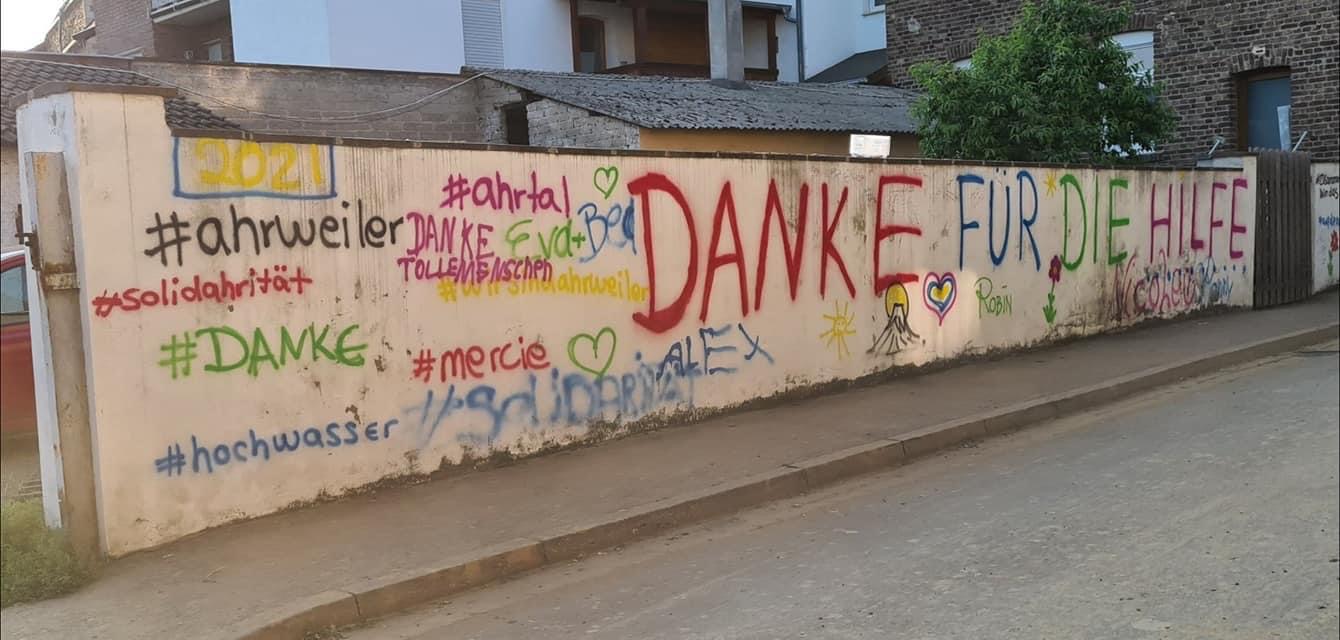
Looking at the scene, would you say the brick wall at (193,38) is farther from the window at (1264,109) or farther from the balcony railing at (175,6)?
the window at (1264,109)

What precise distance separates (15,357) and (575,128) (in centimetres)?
892

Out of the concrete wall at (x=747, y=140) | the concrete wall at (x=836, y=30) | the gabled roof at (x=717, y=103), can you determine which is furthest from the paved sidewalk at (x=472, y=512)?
the concrete wall at (x=836, y=30)

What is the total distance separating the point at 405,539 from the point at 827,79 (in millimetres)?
25020

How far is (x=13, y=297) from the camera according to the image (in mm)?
9844

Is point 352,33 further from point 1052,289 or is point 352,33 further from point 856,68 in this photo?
point 1052,289

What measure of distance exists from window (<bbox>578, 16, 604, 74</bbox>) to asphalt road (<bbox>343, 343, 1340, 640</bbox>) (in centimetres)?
2158

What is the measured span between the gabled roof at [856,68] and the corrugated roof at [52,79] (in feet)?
54.5

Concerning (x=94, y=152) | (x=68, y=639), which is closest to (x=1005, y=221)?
(x=94, y=152)

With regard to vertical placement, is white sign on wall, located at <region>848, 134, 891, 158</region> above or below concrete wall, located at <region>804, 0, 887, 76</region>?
below

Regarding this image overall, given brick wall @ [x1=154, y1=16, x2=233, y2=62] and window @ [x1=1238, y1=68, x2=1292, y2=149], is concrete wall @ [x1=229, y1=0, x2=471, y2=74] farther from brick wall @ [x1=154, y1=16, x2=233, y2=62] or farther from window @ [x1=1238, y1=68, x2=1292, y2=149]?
window @ [x1=1238, y1=68, x2=1292, y2=149]

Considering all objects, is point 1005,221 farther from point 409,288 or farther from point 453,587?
point 453,587

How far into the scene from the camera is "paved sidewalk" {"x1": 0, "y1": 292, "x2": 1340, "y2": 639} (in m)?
5.38

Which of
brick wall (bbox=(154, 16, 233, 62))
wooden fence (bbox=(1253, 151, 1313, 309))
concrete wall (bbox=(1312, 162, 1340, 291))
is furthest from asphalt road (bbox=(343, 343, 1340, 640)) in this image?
brick wall (bbox=(154, 16, 233, 62))

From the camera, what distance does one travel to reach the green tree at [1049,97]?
15.0 metres
